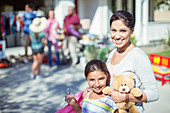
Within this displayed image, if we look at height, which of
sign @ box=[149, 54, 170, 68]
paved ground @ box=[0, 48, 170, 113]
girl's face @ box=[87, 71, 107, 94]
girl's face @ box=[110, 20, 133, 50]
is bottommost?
paved ground @ box=[0, 48, 170, 113]

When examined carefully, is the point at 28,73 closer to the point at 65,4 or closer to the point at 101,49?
the point at 101,49

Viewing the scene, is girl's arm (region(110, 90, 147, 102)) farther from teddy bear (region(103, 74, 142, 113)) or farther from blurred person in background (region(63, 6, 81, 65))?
blurred person in background (region(63, 6, 81, 65))

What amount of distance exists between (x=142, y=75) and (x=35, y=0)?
36.8 ft

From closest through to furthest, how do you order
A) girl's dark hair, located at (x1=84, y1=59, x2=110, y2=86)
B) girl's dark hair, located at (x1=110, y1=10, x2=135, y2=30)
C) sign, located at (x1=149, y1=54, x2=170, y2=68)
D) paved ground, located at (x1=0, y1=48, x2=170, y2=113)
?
girl's dark hair, located at (x1=110, y1=10, x2=135, y2=30)
girl's dark hair, located at (x1=84, y1=59, x2=110, y2=86)
paved ground, located at (x1=0, y1=48, x2=170, y2=113)
sign, located at (x1=149, y1=54, x2=170, y2=68)

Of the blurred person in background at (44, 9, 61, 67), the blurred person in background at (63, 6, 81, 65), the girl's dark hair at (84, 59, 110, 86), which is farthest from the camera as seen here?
the blurred person in background at (63, 6, 81, 65)

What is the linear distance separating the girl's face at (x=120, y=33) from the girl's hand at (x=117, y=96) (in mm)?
373

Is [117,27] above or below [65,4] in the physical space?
below

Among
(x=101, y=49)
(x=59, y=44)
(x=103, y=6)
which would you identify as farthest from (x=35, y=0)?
(x=101, y=49)

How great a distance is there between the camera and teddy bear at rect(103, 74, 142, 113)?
155 cm

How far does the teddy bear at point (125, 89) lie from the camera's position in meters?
1.55

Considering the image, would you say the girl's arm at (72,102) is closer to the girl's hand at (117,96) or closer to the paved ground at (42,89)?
the girl's hand at (117,96)

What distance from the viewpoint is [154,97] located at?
5.11 feet

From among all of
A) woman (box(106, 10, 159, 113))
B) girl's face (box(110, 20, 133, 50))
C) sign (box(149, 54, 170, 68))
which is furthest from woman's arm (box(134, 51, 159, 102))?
sign (box(149, 54, 170, 68))

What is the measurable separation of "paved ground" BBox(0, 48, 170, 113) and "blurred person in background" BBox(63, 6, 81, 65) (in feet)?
2.17
